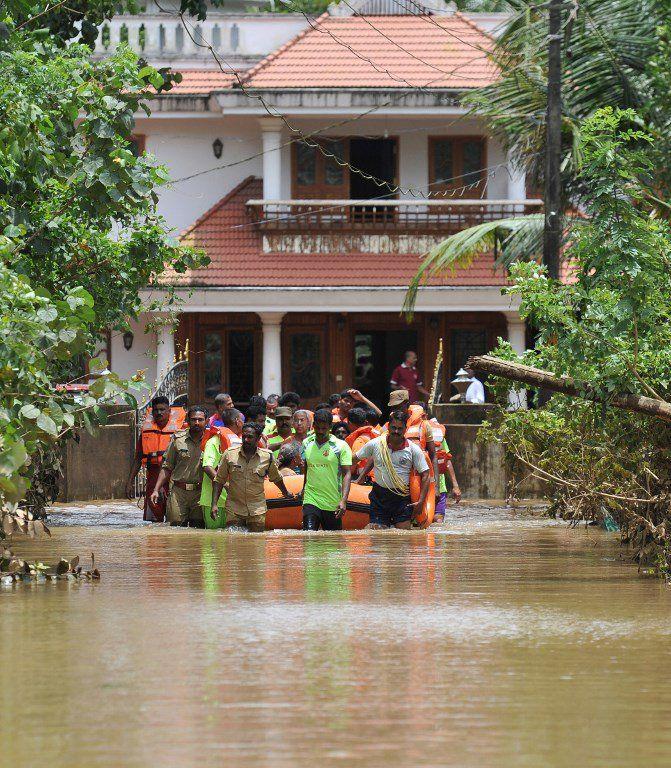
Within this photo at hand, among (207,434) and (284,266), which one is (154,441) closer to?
(207,434)

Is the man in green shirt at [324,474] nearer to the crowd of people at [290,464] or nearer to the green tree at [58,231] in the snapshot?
the crowd of people at [290,464]

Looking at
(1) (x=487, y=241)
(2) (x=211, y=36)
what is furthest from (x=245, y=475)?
(2) (x=211, y=36)

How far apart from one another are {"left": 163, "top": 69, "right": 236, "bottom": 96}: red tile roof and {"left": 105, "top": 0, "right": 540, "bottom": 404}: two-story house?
0.04m

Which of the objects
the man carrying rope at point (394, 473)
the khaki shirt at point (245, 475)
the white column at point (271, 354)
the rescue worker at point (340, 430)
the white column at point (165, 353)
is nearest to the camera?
the man carrying rope at point (394, 473)

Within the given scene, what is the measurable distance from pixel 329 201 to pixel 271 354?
2910 mm

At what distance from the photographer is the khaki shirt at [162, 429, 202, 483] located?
18.7 m

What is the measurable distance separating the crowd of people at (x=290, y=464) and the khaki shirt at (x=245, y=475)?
0.4 inches

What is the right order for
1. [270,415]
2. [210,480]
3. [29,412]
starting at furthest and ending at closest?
[270,415], [210,480], [29,412]

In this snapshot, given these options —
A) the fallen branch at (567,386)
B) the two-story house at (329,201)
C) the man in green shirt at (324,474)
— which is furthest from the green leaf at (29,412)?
the two-story house at (329,201)

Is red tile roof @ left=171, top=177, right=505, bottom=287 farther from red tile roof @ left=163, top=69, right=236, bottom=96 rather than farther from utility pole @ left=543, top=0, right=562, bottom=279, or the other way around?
utility pole @ left=543, top=0, right=562, bottom=279

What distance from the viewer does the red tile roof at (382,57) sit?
28922mm

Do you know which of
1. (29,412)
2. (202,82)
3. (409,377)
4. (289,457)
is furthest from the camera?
(202,82)

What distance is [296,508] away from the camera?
61.4ft

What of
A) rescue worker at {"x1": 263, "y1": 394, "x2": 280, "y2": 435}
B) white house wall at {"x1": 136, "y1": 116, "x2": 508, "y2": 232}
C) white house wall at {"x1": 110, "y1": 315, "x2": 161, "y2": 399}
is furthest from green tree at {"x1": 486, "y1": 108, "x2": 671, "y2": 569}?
white house wall at {"x1": 110, "y1": 315, "x2": 161, "y2": 399}
